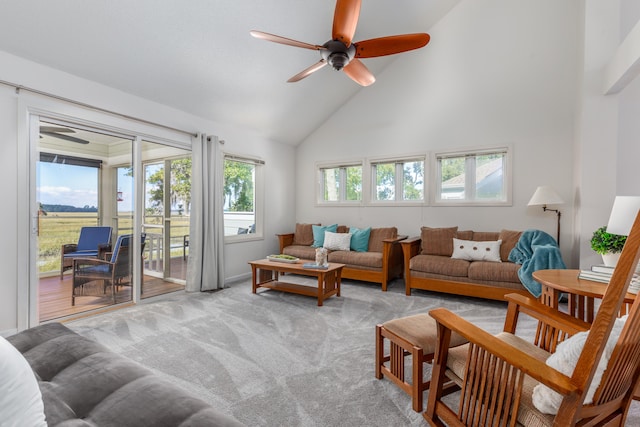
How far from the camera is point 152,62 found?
3145 millimetres

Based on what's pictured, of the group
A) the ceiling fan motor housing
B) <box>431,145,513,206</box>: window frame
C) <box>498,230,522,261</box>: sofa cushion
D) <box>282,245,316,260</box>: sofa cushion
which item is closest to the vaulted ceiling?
the ceiling fan motor housing

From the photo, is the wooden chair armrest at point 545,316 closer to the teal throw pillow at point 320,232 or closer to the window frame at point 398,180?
the window frame at point 398,180

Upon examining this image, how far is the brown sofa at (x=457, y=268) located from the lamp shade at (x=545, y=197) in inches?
18.2

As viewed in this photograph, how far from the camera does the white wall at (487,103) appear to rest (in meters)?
3.92

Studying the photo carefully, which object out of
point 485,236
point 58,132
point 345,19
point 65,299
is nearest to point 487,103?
point 485,236

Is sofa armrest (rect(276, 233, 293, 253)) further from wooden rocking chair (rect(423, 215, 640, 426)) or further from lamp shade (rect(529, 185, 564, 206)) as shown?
wooden rocking chair (rect(423, 215, 640, 426))

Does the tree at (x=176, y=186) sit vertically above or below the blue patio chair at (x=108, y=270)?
above

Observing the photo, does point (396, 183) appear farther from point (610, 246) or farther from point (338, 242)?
point (610, 246)

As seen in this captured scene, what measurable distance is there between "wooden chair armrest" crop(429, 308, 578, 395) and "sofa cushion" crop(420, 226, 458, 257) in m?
3.04

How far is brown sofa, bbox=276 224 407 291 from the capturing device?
426 centimetres

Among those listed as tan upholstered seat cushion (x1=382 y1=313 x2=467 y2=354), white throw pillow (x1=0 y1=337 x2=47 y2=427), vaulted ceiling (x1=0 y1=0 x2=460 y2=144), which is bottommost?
tan upholstered seat cushion (x1=382 y1=313 x2=467 y2=354)

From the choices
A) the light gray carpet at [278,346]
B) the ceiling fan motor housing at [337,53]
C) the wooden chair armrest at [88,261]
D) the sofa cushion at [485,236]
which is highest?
the ceiling fan motor housing at [337,53]

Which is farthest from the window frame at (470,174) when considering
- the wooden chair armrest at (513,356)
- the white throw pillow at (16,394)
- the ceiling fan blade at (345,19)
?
the white throw pillow at (16,394)

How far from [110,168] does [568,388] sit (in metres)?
4.09
